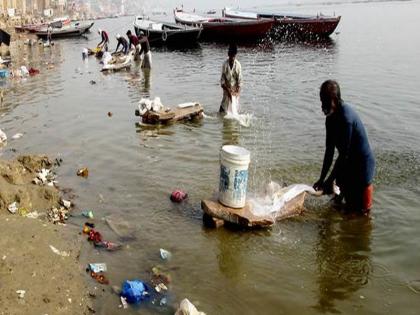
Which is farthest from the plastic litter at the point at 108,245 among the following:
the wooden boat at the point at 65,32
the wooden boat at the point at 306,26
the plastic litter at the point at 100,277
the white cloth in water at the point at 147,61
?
the wooden boat at the point at 65,32

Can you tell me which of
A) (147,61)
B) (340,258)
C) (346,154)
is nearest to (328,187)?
(346,154)

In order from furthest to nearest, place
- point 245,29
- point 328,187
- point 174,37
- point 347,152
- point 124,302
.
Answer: point 245,29, point 174,37, point 328,187, point 347,152, point 124,302

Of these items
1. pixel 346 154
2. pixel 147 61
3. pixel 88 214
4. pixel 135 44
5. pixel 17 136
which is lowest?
pixel 88 214

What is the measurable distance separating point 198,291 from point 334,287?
4.65ft

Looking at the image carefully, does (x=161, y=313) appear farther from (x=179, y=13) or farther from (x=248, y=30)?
(x=179, y=13)

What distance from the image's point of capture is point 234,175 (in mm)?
5219

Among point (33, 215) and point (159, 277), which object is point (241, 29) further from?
point (159, 277)

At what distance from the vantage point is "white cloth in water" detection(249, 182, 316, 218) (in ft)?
18.3

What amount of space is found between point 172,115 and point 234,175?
17.5 ft

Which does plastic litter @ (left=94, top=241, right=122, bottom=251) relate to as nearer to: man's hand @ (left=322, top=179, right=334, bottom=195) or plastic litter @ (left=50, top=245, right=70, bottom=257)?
plastic litter @ (left=50, top=245, right=70, bottom=257)

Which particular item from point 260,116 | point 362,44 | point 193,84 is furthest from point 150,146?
point 362,44

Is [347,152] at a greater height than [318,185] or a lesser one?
greater

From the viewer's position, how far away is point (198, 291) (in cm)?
432

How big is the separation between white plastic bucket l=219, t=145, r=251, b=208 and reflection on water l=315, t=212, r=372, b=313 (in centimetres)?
115
